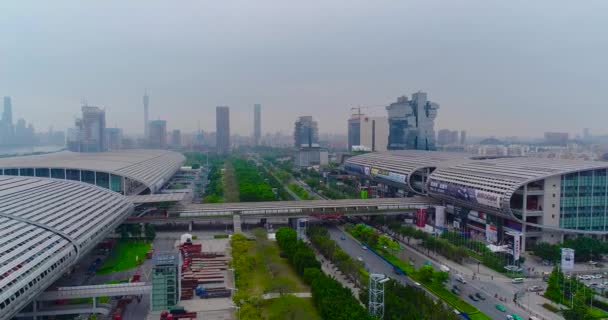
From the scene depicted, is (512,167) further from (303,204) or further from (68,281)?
(68,281)

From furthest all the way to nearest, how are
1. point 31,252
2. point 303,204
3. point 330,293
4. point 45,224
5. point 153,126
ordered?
point 153,126 < point 303,204 < point 45,224 < point 330,293 < point 31,252

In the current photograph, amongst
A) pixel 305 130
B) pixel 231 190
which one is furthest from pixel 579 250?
pixel 305 130

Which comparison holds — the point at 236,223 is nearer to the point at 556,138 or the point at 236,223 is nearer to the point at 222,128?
the point at 222,128

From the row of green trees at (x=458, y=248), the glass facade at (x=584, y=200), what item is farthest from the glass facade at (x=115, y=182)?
the glass facade at (x=584, y=200)

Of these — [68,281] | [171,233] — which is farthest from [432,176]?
[68,281]

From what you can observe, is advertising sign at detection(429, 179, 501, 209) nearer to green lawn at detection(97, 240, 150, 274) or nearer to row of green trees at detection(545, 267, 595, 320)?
row of green trees at detection(545, 267, 595, 320)

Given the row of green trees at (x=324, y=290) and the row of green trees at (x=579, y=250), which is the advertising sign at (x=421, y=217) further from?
the row of green trees at (x=324, y=290)
